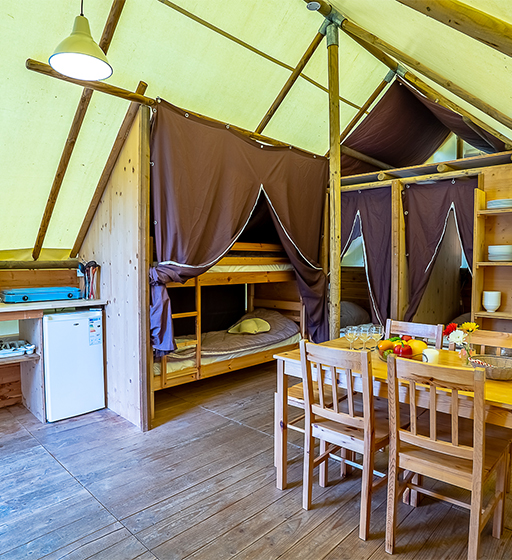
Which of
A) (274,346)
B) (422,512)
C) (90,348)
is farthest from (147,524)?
(274,346)

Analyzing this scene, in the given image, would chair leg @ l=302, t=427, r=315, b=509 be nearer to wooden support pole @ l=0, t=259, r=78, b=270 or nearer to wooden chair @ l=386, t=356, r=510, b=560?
wooden chair @ l=386, t=356, r=510, b=560

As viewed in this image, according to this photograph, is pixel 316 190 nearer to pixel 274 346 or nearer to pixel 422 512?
pixel 274 346

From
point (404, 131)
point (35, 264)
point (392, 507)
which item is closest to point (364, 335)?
point (392, 507)

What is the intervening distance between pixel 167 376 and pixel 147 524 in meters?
1.55

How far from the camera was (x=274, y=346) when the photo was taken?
4719 millimetres

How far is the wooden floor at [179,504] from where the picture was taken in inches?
74.3

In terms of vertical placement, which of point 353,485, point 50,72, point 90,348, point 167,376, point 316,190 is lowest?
point 353,485

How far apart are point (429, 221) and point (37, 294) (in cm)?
395

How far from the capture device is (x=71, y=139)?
319cm

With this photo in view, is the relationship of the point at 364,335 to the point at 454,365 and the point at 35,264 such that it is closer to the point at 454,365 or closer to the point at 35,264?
the point at 454,365

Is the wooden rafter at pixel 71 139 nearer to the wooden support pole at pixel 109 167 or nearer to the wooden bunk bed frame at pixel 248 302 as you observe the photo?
the wooden support pole at pixel 109 167

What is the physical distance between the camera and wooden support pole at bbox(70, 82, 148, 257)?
3064mm

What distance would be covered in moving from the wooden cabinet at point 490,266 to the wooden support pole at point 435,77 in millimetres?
816

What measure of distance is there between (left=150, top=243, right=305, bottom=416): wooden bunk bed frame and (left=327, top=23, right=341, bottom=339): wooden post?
2.26 feet
